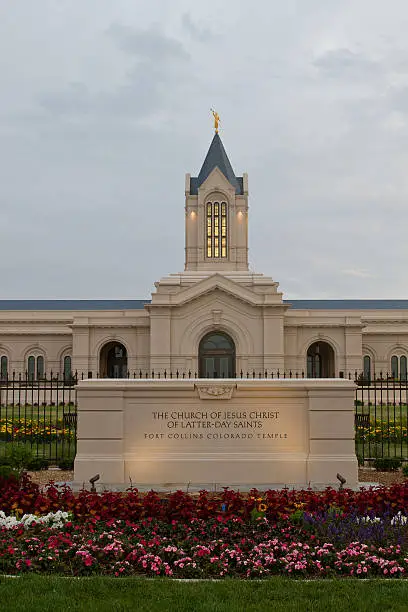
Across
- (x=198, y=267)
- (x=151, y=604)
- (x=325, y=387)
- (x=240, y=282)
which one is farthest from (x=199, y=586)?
(x=198, y=267)

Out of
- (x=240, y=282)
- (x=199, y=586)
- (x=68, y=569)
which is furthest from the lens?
(x=240, y=282)

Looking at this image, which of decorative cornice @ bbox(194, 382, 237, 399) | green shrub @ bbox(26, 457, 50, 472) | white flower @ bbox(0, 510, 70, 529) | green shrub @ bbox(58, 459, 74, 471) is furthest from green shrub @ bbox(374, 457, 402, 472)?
white flower @ bbox(0, 510, 70, 529)

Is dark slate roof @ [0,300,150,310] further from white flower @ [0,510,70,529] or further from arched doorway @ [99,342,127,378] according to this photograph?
white flower @ [0,510,70,529]

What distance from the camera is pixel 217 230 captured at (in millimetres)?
52031

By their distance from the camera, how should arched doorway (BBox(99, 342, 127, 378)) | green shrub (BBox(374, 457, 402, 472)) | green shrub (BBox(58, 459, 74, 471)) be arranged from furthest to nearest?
arched doorway (BBox(99, 342, 127, 378)) < green shrub (BBox(58, 459, 74, 471)) < green shrub (BBox(374, 457, 402, 472))

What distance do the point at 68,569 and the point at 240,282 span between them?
1564 inches

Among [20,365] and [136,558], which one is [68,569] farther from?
[20,365]

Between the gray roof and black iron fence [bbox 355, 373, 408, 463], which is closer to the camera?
black iron fence [bbox 355, 373, 408, 463]

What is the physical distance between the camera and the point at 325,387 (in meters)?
12.8

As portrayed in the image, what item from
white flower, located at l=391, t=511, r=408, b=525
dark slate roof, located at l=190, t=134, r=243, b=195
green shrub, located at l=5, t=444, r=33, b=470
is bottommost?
white flower, located at l=391, t=511, r=408, b=525

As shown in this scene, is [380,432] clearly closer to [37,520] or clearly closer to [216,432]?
[216,432]

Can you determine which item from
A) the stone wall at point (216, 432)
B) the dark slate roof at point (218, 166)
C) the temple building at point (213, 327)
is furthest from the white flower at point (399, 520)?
the dark slate roof at point (218, 166)

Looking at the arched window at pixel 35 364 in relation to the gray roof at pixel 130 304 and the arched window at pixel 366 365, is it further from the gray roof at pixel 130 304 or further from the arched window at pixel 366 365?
the arched window at pixel 366 365

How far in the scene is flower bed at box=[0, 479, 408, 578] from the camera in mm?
7227
